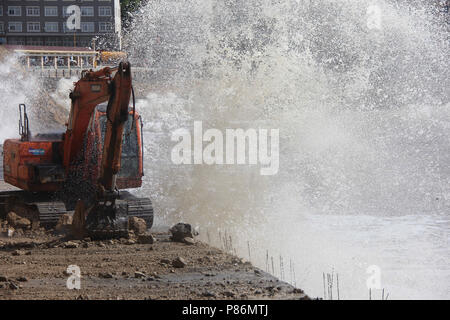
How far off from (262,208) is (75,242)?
7.08 m

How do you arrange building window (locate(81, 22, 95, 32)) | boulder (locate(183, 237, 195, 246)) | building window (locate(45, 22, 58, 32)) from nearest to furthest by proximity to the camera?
boulder (locate(183, 237, 195, 246)), building window (locate(81, 22, 95, 32)), building window (locate(45, 22, 58, 32))

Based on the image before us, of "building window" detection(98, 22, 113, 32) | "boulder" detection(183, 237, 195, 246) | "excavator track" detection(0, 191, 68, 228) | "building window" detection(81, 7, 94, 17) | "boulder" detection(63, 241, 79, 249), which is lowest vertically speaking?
"boulder" detection(183, 237, 195, 246)

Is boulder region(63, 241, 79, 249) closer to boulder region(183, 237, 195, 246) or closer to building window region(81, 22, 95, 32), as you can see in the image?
boulder region(183, 237, 195, 246)

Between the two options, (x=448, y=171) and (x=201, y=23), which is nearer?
(x=448, y=171)

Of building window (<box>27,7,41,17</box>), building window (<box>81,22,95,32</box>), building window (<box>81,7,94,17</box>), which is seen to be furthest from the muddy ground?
building window (<box>27,7,41,17</box>)

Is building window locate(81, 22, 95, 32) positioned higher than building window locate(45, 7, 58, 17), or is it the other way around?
building window locate(45, 7, 58, 17)

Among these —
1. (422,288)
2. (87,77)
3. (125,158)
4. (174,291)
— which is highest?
(87,77)

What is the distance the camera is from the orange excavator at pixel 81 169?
11.5m

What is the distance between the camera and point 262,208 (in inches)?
696

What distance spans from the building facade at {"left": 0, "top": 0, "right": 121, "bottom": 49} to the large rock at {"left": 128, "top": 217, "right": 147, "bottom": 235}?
253 feet

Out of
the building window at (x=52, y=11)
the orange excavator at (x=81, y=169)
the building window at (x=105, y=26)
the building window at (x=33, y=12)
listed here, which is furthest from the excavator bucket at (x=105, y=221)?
the building window at (x=33, y=12)

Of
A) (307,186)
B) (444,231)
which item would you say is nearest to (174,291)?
(444,231)

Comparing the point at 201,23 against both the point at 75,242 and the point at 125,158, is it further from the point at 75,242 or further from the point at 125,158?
the point at 75,242

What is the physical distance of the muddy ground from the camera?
841 cm
